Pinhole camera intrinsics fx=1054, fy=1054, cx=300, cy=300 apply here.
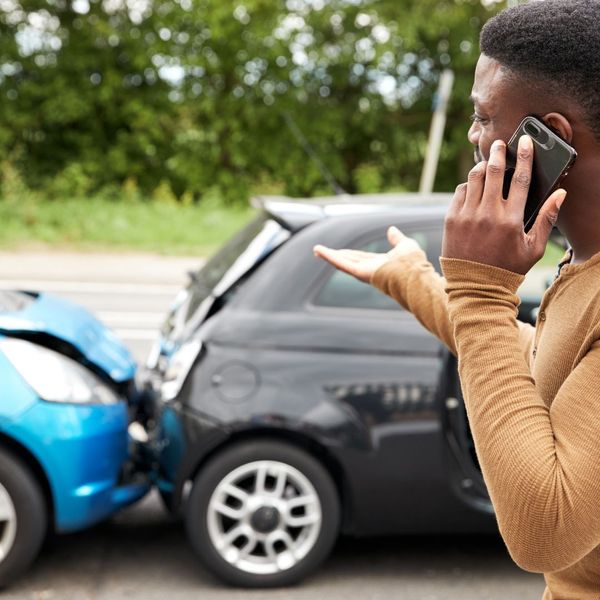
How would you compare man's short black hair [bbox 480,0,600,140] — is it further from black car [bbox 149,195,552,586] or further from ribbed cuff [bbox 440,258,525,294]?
black car [bbox 149,195,552,586]

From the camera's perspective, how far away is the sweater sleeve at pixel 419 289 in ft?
6.45

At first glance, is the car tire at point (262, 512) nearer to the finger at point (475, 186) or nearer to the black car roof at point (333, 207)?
the black car roof at point (333, 207)

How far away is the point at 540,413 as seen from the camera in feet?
4.26

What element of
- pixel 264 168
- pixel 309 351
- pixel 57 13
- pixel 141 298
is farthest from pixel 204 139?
pixel 309 351

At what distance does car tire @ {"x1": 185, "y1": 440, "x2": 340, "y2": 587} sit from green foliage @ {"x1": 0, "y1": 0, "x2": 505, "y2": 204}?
1751 cm

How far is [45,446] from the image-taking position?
3791 mm

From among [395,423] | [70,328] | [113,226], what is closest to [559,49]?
[395,423]

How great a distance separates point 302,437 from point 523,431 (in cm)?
272

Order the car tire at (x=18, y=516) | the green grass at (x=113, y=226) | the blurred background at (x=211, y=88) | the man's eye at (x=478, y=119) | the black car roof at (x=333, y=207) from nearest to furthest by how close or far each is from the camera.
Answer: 1. the man's eye at (x=478, y=119)
2. the car tire at (x=18, y=516)
3. the black car roof at (x=333, y=207)
4. the green grass at (x=113, y=226)
5. the blurred background at (x=211, y=88)

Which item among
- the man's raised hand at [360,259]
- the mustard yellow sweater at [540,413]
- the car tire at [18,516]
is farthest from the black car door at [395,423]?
the mustard yellow sweater at [540,413]

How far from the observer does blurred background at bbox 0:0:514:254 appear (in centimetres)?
2167

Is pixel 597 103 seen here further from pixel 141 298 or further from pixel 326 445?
pixel 141 298

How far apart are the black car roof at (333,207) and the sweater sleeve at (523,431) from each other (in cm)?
289

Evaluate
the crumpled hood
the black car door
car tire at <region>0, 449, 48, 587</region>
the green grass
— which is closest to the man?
the black car door
